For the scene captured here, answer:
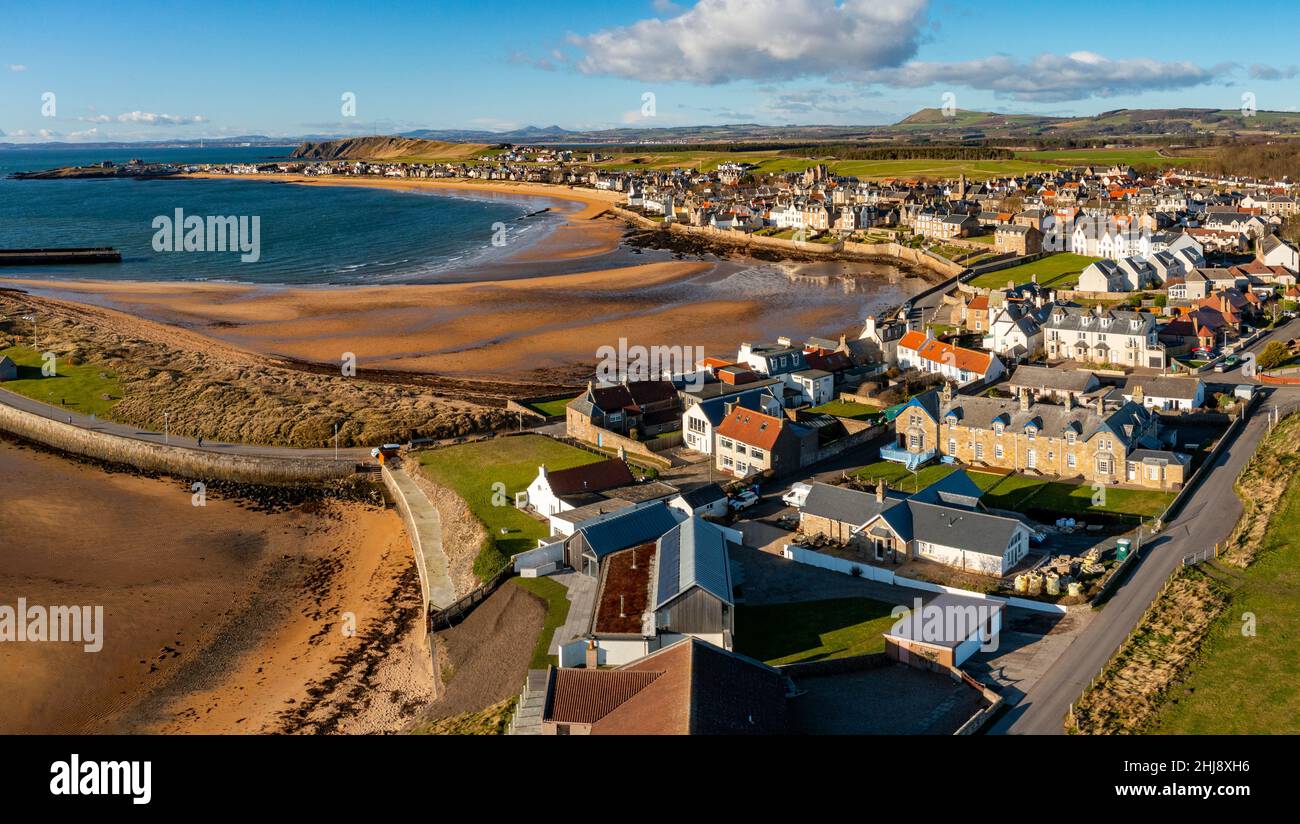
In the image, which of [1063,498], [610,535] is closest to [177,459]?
[610,535]

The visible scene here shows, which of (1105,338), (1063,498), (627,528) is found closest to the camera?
(627,528)

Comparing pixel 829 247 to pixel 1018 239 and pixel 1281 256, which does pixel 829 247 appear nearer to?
pixel 1018 239

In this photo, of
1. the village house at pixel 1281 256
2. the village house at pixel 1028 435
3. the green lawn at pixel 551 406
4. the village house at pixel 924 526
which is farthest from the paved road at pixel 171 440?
the village house at pixel 1281 256

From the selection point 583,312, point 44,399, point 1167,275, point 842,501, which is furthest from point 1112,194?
point 44,399

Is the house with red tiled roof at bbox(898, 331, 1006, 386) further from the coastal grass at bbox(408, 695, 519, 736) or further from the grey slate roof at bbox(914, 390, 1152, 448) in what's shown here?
the coastal grass at bbox(408, 695, 519, 736)

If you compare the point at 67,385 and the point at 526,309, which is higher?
the point at 526,309

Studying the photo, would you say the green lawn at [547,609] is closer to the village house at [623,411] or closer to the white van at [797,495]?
the white van at [797,495]

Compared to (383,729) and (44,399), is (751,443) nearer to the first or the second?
(383,729)
